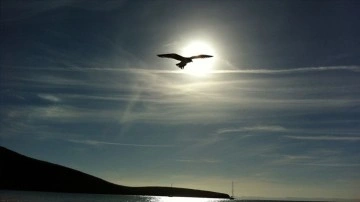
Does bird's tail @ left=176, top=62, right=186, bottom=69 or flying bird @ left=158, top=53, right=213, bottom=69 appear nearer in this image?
bird's tail @ left=176, top=62, right=186, bottom=69

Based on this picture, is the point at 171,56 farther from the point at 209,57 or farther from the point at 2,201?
the point at 2,201

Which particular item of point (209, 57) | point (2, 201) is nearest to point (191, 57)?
point (209, 57)

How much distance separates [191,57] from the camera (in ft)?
154

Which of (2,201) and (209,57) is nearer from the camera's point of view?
(209,57)

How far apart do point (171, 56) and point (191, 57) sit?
2922mm

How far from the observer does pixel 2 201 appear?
14750 cm

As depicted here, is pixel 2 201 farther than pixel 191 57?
Yes

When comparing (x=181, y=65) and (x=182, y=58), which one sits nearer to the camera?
(x=181, y=65)

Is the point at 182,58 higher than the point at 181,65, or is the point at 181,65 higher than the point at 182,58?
the point at 182,58

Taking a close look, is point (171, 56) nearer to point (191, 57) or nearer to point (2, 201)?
A: point (191, 57)

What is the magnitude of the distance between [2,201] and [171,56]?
409 feet

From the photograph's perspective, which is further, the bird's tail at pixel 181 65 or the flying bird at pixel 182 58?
the flying bird at pixel 182 58

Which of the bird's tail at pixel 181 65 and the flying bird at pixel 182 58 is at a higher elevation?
the flying bird at pixel 182 58

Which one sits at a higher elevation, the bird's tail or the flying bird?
the flying bird
